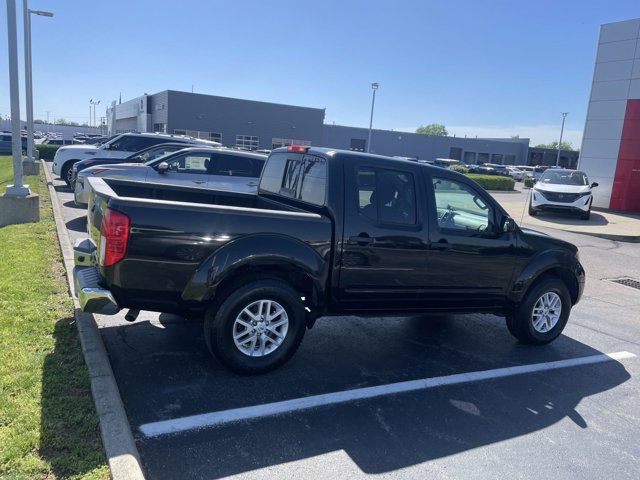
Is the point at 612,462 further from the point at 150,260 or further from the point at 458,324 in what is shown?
the point at 150,260

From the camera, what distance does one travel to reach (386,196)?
4.81 meters

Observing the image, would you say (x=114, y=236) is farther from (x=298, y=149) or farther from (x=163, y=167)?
(x=163, y=167)

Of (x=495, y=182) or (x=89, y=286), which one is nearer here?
(x=89, y=286)

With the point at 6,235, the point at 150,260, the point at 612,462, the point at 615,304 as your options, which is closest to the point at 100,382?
the point at 150,260

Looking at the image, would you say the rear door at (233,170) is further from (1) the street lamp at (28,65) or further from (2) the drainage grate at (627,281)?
(1) the street lamp at (28,65)

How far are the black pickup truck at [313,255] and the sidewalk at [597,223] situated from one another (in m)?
8.88

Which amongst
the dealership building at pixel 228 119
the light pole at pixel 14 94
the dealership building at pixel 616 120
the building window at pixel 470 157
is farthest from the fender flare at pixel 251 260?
the building window at pixel 470 157

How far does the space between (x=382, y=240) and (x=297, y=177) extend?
1.16m

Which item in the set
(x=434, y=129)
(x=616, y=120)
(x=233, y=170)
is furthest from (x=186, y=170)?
(x=434, y=129)

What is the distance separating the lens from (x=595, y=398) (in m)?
4.56

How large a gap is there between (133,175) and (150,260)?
7.65 metres

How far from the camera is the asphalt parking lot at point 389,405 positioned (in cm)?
331

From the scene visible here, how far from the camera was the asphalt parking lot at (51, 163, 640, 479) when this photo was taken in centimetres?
331

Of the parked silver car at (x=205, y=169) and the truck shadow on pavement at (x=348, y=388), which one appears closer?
the truck shadow on pavement at (x=348, y=388)
